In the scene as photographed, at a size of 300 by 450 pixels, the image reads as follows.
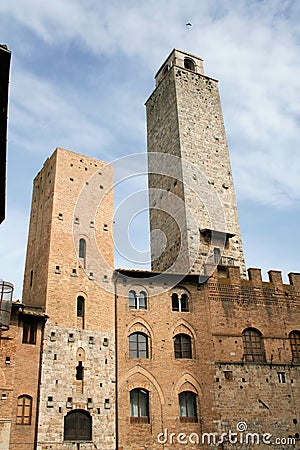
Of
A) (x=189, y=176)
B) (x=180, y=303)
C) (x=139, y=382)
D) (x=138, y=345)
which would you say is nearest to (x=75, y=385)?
(x=139, y=382)

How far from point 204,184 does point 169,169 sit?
2642 mm

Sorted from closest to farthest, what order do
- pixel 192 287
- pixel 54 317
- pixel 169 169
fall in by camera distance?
pixel 54 317 < pixel 192 287 < pixel 169 169

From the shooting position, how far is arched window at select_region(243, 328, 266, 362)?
23.9 m

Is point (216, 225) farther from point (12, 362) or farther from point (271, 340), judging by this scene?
point (12, 362)

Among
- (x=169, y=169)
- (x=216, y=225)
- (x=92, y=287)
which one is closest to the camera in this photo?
(x=92, y=287)

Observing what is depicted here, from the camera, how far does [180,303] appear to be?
24109 millimetres

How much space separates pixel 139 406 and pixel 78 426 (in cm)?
291

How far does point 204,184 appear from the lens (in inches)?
1148

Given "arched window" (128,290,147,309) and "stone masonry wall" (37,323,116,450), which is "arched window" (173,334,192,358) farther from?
"stone masonry wall" (37,323,116,450)

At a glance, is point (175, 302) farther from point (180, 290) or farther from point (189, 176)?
point (189, 176)

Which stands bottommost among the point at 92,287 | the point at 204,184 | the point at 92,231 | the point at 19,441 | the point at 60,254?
the point at 19,441

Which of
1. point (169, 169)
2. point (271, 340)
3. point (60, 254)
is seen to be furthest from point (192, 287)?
point (169, 169)

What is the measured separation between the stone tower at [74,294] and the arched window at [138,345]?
934 mm

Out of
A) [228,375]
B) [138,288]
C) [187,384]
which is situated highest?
[138,288]
